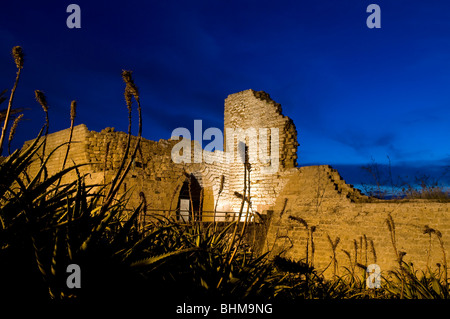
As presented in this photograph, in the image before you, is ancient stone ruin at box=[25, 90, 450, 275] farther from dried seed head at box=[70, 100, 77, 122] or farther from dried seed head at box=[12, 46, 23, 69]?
dried seed head at box=[12, 46, 23, 69]

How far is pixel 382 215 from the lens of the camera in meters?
7.87

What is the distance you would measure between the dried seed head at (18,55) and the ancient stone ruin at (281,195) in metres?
2.49

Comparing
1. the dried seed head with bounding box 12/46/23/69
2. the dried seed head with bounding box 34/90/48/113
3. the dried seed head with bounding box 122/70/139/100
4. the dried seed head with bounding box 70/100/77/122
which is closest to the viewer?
the dried seed head with bounding box 122/70/139/100

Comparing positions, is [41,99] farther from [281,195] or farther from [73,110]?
[281,195]

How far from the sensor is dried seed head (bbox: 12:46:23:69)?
6.61 feet

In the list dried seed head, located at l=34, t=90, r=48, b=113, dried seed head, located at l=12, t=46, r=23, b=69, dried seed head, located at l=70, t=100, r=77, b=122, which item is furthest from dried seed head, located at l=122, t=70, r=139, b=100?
dried seed head, located at l=70, t=100, r=77, b=122

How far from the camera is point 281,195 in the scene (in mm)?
10672

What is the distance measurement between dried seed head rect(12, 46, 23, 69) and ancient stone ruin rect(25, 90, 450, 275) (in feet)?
8.18

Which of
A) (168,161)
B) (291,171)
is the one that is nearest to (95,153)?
(168,161)

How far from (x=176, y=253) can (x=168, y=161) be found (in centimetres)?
1095
